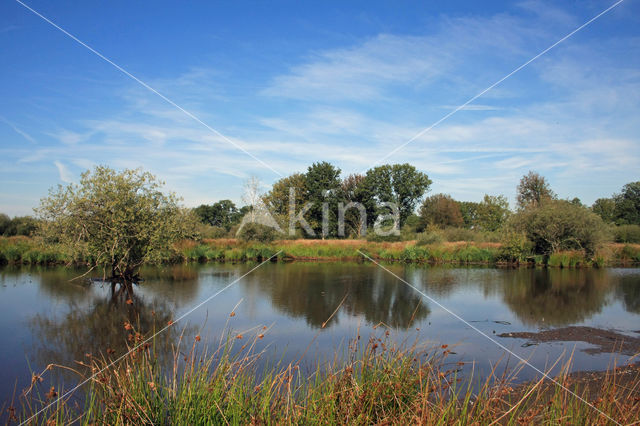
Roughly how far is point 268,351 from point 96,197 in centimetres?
947

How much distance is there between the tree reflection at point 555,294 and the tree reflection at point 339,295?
125 inches

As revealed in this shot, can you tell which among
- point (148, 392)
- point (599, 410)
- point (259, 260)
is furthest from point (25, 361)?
point (259, 260)

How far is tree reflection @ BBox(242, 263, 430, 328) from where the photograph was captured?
12349 millimetres

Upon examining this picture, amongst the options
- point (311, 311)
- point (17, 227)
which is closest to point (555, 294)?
point (311, 311)

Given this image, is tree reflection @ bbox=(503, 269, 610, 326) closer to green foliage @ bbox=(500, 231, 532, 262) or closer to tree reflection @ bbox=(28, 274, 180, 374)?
green foliage @ bbox=(500, 231, 532, 262)

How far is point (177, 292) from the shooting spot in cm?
1565

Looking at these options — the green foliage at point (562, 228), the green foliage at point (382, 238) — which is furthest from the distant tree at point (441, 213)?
the green foliage at point (562, 228)

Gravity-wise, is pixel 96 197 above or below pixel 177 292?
above

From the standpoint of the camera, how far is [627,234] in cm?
3556

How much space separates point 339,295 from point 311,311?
308cm

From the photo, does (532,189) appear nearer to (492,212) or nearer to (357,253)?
(492,212)

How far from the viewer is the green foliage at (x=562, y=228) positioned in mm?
26688

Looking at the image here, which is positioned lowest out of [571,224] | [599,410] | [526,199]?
[599,410]

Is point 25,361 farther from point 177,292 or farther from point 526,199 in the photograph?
point 526,199
